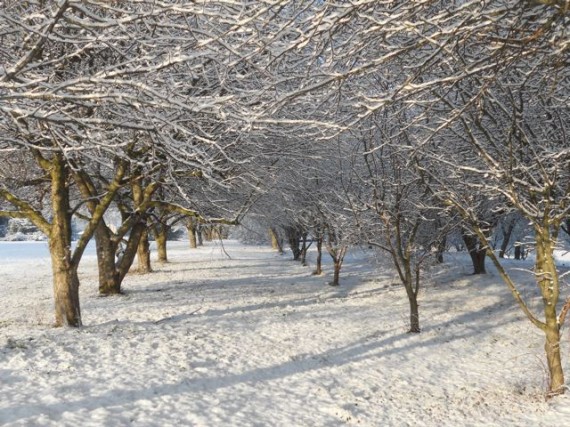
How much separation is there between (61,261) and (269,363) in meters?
4.55

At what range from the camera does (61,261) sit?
9.51 meters

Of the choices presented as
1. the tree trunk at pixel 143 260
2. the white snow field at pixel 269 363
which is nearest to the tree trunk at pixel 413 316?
the white snow field at pixel 269 363

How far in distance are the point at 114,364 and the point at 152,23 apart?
485cm

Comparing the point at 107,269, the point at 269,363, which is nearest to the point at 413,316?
the point at 269,363

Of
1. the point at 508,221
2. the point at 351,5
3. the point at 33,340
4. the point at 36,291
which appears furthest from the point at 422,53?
the point at 508,221

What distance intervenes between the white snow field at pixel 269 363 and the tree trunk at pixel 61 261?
1.29 ft

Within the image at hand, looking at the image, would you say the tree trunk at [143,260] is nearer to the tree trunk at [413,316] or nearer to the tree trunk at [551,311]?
the tree trunk at [413,316]

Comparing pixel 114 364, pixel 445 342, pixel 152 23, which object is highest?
pixel 152 23

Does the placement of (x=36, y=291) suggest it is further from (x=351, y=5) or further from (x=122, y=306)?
(x=351, y=5)

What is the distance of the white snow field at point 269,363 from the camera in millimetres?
5938

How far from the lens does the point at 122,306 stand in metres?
12.6

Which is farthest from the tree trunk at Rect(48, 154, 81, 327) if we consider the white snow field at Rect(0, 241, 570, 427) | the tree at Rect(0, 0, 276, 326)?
the white snow field at Rect(0, 241, 570, 427)

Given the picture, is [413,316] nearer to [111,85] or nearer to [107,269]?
[111,85]

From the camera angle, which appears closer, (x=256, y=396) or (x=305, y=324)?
(x=256, y=396)
